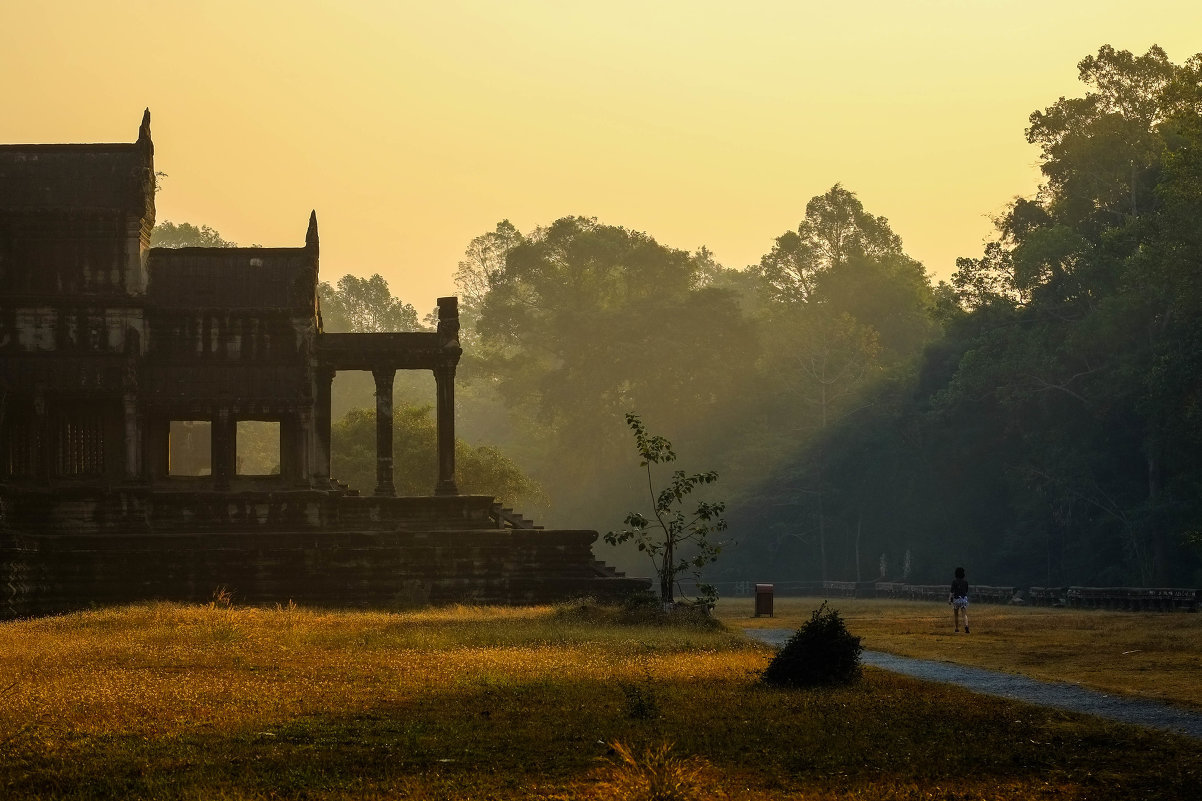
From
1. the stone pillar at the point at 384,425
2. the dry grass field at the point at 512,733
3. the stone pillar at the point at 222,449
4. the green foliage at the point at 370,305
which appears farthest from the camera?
the green foliage at the point at 370,305

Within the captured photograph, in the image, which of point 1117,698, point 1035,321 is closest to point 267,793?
point 1117,698

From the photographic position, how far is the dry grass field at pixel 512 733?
12672mm

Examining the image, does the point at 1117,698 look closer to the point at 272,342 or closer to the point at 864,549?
the point at 272,342

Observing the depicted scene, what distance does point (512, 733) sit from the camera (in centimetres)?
1569

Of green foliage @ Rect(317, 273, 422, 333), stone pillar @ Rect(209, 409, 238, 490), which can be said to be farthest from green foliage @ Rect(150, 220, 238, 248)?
stone pillar @ Rect(209, 409, 238, 490)

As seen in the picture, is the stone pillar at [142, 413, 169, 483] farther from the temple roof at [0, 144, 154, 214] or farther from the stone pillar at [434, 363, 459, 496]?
the stone pillar at [434, 363, 459, 496]

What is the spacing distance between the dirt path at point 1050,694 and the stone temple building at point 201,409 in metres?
16.9

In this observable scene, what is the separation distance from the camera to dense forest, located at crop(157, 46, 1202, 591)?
61469mm

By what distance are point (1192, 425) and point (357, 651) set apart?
38.6 m

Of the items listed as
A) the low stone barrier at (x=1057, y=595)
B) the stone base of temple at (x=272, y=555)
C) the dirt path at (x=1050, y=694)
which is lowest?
the low stone barrier at (x=1057, y=595)

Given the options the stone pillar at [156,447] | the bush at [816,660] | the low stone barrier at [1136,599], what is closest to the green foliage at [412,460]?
the stone pillar at [156,447]

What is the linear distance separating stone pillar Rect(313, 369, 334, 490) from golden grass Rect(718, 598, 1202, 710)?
1248cm

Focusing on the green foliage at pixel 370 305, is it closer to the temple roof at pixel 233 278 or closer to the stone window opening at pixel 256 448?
the stone window opening at pixel 256 448

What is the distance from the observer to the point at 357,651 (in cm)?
2494
